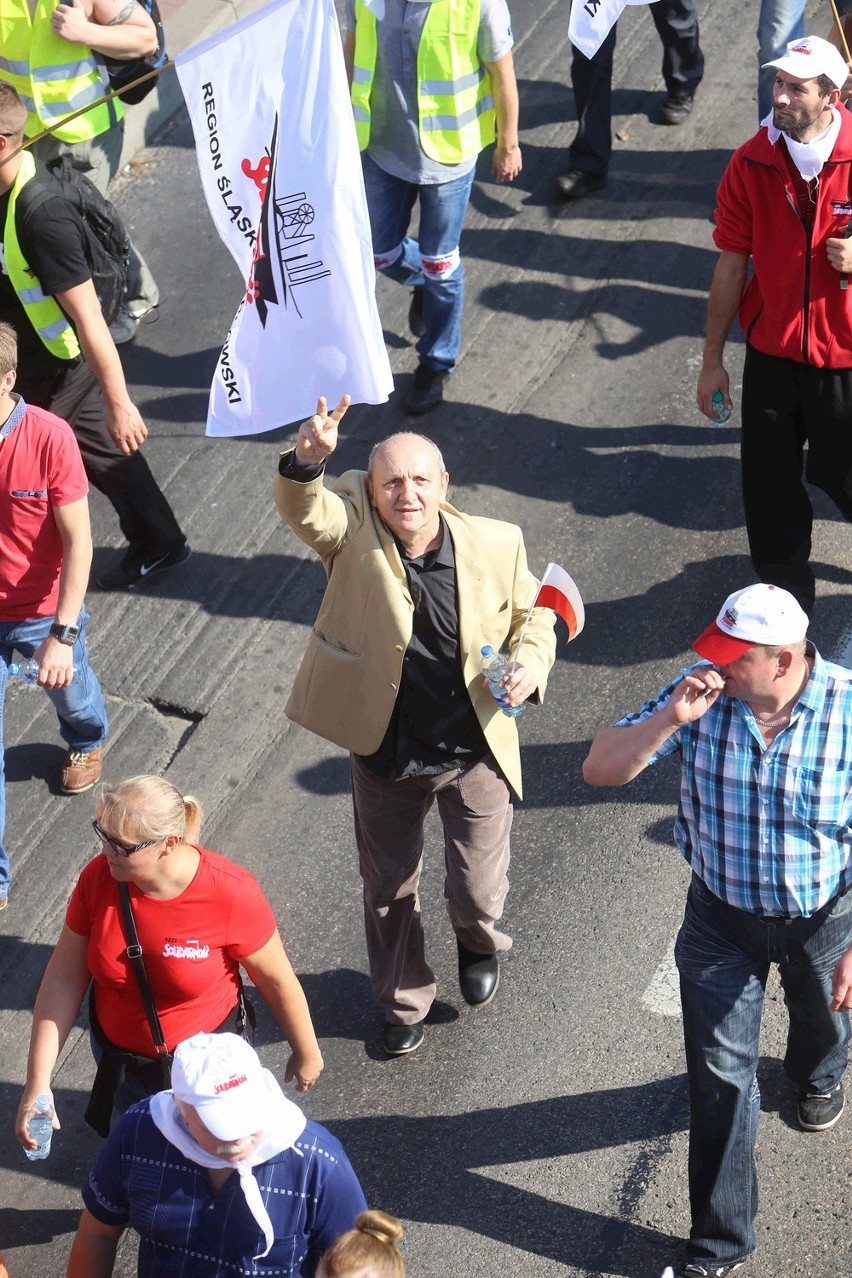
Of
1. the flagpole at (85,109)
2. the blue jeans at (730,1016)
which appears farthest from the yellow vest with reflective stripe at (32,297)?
the blue jeans at (730,1016)

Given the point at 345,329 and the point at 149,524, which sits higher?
the point at 345,329

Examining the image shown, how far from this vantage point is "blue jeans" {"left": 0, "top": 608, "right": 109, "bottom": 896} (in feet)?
17.0

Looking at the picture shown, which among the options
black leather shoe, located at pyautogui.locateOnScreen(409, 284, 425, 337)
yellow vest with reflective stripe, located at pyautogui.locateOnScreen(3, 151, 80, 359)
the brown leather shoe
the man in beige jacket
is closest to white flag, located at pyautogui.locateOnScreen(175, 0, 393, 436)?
the man in beige jacket

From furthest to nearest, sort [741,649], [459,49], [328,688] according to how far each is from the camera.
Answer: [459,49]
[328,688]
[741,649]

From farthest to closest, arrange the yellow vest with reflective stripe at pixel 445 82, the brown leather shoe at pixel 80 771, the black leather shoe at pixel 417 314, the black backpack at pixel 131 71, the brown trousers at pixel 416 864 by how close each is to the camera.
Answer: the black leather shoe at pixel 417 314 → the black backpack at pixel 131 71 → the yellow vest with reflective stripe at pixel 445 82 → the brown leather shoe at pixel 80 771 → the brown trousers at pixel 416 864

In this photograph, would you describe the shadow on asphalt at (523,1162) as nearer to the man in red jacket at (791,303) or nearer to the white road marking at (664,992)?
the white road marking at (664,992)

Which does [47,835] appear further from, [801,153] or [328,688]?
[801,153]

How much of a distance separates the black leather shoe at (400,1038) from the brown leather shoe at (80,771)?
1.65 m

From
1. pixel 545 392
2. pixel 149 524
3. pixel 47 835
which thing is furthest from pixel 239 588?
pixel 545 392

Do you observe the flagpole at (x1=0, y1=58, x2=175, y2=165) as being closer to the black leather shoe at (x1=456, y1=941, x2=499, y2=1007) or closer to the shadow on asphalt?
the black leather shoe at (x1=456, y1=941, x2=499, y2=1007)

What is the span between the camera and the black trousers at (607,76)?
7.73 metres

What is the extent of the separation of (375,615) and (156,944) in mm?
1052

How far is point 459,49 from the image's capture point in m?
6.15

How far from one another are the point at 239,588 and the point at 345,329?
7.05 ft
